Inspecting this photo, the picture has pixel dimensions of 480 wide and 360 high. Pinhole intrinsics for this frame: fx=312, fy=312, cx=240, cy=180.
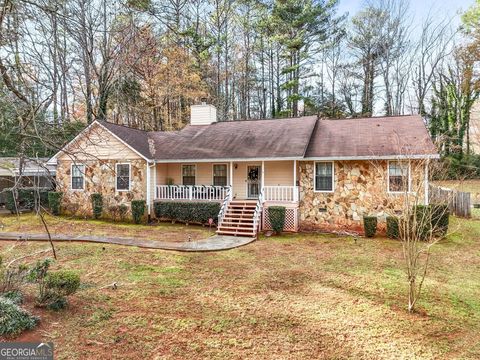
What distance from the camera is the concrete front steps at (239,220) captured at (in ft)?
40.6

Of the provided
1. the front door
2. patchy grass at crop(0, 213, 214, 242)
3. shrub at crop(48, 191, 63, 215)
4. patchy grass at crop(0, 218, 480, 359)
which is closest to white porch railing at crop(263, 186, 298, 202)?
the front door

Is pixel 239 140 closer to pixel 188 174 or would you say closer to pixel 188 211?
pixel 188 174

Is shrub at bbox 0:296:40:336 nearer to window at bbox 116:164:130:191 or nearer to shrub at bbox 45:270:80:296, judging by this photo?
shrub at bbox 45:270:80:296

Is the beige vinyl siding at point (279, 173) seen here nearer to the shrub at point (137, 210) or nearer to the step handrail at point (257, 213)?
the step handrail at point (257, 213)

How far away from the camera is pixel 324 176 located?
44.3ft

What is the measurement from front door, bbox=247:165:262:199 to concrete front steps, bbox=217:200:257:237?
5.00ft

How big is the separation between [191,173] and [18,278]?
36.1 feet

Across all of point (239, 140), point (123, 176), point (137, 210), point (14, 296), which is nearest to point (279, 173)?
point (239, 140)

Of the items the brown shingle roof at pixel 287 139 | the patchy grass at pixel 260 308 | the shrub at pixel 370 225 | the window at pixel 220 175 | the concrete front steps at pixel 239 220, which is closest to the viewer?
the patchy grass at pixel 260 308

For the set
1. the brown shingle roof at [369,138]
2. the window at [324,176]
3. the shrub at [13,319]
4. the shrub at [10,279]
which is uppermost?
the brown shingle roof at [369,138]

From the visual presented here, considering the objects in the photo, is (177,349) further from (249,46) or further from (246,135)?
(249,46)

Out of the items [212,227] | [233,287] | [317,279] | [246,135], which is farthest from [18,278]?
[246,135]

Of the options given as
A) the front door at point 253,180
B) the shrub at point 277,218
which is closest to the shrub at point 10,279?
the shrub at point 277,218

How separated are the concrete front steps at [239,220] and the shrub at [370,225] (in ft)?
14.2
